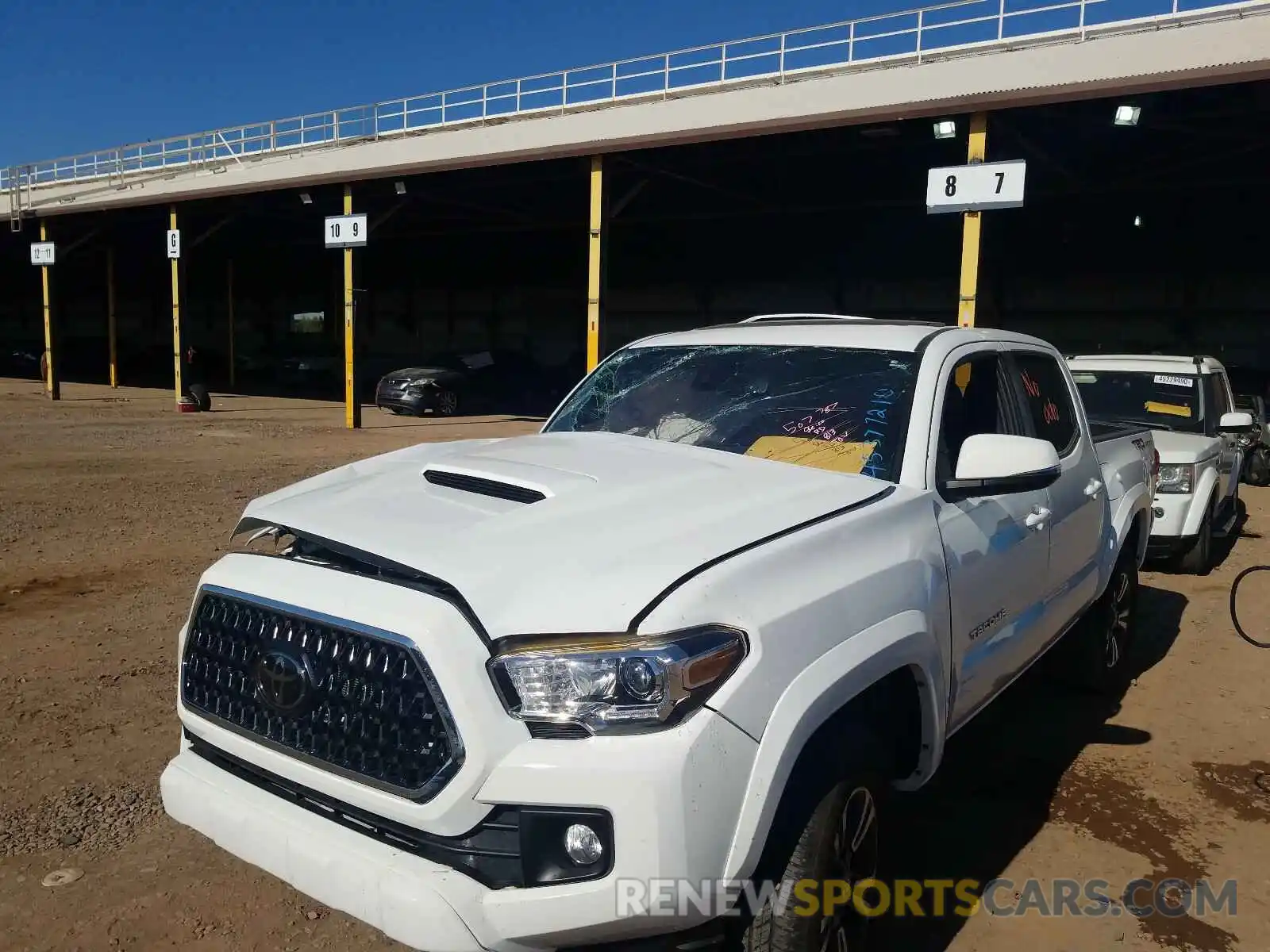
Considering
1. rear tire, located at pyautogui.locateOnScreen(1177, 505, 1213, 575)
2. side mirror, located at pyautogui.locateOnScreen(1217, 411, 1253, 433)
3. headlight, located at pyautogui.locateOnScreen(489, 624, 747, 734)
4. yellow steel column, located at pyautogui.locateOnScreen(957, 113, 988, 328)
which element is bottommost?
rear tire, located at pyautogui.locateOnScreen(1177, 505, 1213, 575)

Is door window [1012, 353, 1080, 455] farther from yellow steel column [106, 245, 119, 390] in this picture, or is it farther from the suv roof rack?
yellow steel column [106, 245, 119, 390]

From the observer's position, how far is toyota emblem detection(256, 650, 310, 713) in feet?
7.84

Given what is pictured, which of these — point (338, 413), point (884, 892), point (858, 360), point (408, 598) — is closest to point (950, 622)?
point (884, 892)

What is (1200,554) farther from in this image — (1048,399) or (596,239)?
(596,239)

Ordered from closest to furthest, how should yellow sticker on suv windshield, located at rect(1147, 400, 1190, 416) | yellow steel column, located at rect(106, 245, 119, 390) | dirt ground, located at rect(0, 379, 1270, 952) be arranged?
1. dirt ground, located at rect(0, 379, 1270, 952)
2. yellow sticker on suv windshield, located at rect(1147, 400, 1190, 416)
3. yellow steel column, located at rect(106, 245, 119, 390)

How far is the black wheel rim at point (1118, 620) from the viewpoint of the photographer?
5.23 metres

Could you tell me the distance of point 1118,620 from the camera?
538 centimetres

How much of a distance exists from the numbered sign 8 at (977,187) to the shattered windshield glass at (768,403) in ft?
26.4

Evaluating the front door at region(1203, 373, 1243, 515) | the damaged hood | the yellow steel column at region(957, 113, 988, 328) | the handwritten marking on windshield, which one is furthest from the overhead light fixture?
the damaged hood

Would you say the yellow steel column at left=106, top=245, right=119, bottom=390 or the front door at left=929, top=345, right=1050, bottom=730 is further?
the yellow steel column at left=106, top=245, right=119, bottom=390

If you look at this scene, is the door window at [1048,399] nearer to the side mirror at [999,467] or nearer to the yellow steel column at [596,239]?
Answer: the side mirror at [999,467]

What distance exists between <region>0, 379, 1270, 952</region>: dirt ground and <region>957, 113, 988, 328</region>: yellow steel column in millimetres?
4640

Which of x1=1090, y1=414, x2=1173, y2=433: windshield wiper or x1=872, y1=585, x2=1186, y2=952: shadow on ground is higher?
x1=1090, y1=414, x2=1173, y2=433: windshield wiper

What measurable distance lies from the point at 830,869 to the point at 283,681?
143 centimetres
